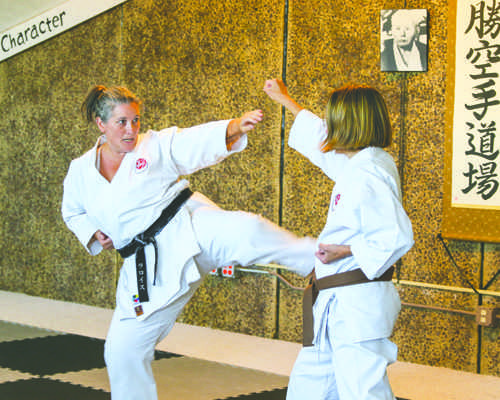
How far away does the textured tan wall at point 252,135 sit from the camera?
3467 mm

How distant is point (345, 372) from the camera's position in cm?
190

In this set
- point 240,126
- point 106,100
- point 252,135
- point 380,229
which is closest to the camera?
point 380,229

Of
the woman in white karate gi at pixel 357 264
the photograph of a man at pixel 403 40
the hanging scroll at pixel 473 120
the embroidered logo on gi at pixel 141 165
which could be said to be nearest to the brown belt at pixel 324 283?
the woman in white karate gi at pixel 357 264

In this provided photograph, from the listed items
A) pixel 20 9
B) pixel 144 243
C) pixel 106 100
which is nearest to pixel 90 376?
pixel 144 243

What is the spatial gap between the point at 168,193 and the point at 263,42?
2.00 metres

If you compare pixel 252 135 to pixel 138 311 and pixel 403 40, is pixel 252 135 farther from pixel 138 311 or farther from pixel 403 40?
pixel 138 311

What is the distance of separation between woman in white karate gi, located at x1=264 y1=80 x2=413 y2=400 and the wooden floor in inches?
39.9

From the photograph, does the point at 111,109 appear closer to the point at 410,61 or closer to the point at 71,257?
the point at 410,61

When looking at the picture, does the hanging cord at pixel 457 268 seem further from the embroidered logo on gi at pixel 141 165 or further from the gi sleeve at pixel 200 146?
the embroidered logo on gi at pixel 141 165

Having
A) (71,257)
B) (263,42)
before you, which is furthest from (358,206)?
(71,257)

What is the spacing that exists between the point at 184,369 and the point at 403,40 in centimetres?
218

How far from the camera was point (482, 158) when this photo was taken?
Answer: 3230 mm

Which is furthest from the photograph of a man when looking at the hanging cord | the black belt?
the black belt

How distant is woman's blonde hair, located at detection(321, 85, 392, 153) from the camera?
77.9 inches
